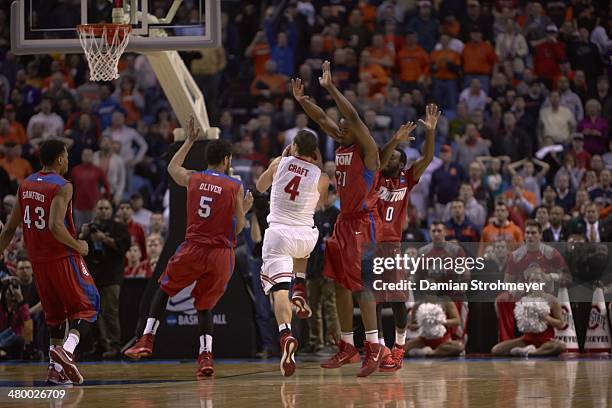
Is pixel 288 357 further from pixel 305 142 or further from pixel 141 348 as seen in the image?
pixel 305 142

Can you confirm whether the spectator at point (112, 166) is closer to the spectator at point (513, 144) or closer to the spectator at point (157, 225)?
the spectator at point (157, 225)

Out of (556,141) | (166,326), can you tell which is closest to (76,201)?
(166,326)

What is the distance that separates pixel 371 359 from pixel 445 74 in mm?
10063

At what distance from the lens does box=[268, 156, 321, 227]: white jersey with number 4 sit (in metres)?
10.9

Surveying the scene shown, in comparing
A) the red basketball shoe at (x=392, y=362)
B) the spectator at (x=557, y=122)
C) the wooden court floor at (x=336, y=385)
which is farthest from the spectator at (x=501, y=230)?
the red basketball shoe at (x=392, y=362)

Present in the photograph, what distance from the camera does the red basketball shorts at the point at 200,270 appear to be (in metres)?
10.8

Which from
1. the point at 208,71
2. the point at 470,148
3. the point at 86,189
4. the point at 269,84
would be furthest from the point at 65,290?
A: the point at 269,84

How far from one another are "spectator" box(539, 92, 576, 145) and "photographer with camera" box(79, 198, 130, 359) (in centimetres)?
777

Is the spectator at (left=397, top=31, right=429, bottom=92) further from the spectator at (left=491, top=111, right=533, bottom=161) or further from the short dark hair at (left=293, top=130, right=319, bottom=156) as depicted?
the short dark hair at (left=293, top=130, right=319, bottom=156)

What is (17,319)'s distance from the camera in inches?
558

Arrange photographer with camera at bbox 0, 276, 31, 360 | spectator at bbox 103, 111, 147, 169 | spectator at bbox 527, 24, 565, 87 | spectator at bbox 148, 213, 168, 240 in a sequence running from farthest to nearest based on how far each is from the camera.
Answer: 1. spectator at bbox 527, 24, 565, 87
2. spectator at bbox 103, 111, 147, 169
3. spectator at bbox 148, 213, 168, 240
4. photographer with camera at bbox 0, 276, 31, 360

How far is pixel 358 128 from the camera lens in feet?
35.3

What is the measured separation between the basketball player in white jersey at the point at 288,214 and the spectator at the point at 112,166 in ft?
25.5

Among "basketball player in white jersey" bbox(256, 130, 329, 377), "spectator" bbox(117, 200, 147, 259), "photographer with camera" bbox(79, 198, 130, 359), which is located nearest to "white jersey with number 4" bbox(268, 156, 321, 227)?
"basketball player in white jersey" bbox(256, 130, 329, 377)
